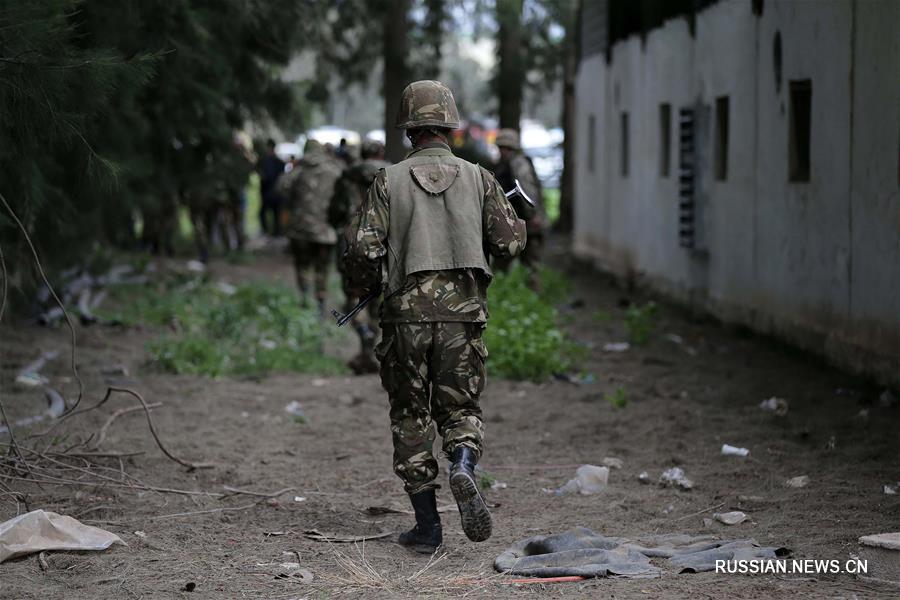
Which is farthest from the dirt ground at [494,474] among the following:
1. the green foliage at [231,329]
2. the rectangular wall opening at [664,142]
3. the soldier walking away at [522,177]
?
the rectangular wall opening at [664,142]

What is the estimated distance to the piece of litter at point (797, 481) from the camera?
279 inches

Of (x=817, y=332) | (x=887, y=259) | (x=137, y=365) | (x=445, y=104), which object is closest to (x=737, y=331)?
(x=817, y=332)

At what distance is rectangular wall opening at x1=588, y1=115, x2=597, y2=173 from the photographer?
2285cm

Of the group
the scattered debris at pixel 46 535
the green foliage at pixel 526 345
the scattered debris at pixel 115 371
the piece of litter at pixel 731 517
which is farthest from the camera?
the scattered debris at pixel 115 371

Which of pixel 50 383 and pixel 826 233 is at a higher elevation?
pixel 826 233

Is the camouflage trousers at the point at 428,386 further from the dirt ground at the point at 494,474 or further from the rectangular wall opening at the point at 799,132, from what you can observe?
→ the rectangular wall opening at the point at 799,132

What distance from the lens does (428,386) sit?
5949 millimetres

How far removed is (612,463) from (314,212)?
714 cm

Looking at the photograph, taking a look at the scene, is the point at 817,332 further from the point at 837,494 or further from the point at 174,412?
the point at 174,412

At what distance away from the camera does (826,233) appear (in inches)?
413

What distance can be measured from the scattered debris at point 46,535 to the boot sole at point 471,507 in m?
1.58

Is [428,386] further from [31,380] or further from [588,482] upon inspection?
[31,380]

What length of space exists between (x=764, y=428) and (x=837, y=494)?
74.6 inches

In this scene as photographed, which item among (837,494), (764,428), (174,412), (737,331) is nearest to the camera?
(837,494)
